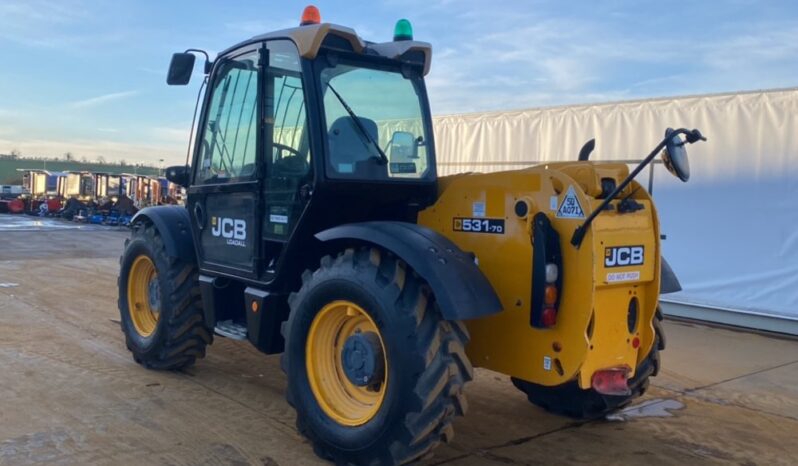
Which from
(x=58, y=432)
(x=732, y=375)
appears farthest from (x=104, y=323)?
(x=732, y=375)

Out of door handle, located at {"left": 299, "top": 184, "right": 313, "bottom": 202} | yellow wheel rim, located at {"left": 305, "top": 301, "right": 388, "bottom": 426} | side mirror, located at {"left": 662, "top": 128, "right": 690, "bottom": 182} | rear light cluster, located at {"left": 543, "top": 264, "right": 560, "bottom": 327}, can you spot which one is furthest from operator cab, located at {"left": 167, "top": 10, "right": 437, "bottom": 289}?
side mirror, located at {"left": 662, "top": 128, "right": 690, "bottom": 182}

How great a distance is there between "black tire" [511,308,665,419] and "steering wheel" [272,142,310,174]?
207 cm

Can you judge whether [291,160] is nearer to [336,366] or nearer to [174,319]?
[336,366]

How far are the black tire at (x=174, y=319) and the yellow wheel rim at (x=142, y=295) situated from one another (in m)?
0.29

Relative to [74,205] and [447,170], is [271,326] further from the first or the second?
[74,205]

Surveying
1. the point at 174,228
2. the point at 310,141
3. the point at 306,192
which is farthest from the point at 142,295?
the point at 310,141

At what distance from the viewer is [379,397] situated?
14.1ft

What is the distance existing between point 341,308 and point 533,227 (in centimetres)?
122

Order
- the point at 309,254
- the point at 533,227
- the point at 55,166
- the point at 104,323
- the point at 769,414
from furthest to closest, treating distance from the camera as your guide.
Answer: the point at 55,166 < the point at 104,323 < the point at 769,414 < the point at 309,254 < the point at 533,227

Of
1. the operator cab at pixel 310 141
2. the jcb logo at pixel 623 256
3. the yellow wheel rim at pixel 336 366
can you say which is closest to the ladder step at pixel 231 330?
the operator cab at pixel 310 141

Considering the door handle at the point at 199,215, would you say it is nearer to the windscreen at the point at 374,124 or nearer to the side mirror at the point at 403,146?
the windscreen at the point at 374,124

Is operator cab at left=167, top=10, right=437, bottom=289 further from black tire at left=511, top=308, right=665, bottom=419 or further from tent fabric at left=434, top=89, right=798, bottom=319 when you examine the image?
tent fabric at left=434, top=89, right=798, bottom=319

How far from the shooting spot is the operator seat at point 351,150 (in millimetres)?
4797

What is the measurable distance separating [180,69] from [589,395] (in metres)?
3.89
